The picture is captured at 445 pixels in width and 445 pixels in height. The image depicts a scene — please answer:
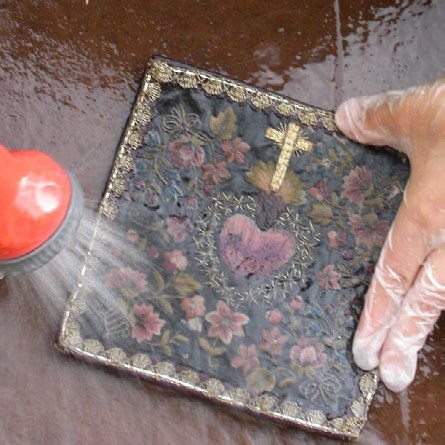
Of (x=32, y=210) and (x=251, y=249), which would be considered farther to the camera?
(x=251, y=249)

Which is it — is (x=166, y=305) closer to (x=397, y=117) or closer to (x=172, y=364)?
(x=172, y=364)

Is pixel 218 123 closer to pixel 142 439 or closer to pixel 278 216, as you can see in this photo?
pixel 278 216

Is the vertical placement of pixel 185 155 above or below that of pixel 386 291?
above

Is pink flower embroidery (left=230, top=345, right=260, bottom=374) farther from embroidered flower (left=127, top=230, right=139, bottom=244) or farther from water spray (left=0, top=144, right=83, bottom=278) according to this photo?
water spray (left=0, top=144, right=83, bottom=278)

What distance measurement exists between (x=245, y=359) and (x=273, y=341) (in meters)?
0.09

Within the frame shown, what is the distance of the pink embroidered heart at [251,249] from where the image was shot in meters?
1.82

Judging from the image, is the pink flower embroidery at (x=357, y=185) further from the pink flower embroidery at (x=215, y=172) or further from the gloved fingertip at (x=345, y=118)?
the pink flower embroidery at (x=215, y=172)

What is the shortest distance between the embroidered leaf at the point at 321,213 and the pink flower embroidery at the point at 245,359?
0.38 meters

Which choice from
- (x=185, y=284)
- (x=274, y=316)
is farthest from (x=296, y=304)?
(x=185, y=284)

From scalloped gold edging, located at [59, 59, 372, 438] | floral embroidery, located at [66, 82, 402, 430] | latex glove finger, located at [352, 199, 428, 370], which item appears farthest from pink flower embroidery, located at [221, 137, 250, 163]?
latex glove finger, located at [352, 199, 428, 370]

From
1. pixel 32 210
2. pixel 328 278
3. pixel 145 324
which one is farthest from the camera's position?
pixel 328 278

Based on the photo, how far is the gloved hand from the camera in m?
1.74

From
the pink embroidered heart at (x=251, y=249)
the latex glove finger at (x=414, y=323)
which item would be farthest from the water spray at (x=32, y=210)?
the latex glove finger at (x=414, y=323)

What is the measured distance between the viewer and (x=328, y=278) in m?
1.86
